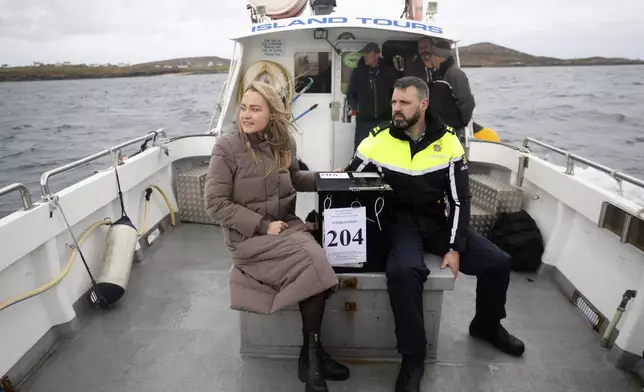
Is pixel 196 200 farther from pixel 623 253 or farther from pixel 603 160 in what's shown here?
pixel 603 160

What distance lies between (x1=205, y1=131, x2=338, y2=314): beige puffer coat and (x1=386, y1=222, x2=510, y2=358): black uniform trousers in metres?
0.39

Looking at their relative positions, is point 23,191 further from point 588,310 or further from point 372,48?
point 588,310

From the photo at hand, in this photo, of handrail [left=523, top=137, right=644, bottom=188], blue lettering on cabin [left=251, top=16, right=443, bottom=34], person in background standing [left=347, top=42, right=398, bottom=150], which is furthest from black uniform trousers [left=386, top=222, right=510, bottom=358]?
blue lettering on cabin [left=251, top=16, right=443, bottom=34]

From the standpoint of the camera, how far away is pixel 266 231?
248cm

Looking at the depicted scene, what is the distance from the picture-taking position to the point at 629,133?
24312 millimetres

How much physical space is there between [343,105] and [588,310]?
10.8ft

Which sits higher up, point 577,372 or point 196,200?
point 196,200

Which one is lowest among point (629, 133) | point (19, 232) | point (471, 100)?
point (629, 133)

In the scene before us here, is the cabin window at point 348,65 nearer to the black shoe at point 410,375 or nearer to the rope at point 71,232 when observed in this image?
the rope at point 71,232

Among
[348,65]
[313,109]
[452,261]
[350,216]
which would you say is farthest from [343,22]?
[452,261]

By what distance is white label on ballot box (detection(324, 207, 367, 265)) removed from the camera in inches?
95.1

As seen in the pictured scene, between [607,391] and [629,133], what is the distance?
27.1m

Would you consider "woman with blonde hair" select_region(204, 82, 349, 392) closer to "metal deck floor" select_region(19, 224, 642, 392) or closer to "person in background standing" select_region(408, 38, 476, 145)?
"metal deck floor" select_region(19, 224, 642, 392)

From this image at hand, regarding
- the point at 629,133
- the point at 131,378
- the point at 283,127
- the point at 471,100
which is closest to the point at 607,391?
the point at 283,127
